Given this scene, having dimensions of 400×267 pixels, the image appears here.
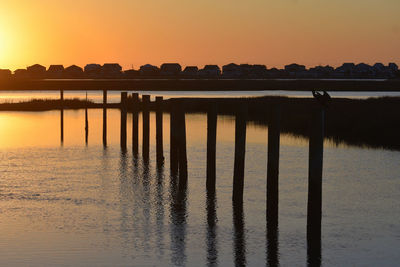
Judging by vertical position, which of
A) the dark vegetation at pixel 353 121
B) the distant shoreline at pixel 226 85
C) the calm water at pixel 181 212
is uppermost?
the distant shoreline at pixel 226 85

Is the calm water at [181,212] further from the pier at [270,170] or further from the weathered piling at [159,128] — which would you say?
the weathered piling at [159,128]

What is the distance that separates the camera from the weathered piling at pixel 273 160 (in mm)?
25531

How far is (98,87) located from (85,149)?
73.0 ft

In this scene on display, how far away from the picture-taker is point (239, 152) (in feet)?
94.9

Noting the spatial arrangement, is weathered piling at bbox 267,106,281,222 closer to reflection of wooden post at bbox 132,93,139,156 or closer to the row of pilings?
the row of pilings

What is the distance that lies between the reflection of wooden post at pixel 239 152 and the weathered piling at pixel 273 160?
2.41m

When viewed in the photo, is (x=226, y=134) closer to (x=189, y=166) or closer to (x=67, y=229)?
(x=189, y=166)

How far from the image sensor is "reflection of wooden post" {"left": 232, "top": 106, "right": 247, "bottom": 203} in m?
28.2

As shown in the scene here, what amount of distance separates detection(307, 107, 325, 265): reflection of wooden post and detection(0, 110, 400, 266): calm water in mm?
313

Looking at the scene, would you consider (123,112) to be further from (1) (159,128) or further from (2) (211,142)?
(2) (211,142)

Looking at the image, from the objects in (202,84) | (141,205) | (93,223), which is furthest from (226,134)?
(93,223)

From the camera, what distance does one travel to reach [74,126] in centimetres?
6875

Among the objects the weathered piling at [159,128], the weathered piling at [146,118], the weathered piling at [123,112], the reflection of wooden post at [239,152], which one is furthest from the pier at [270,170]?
the weathered piling at [123,112]

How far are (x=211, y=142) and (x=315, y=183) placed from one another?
8506 mm
